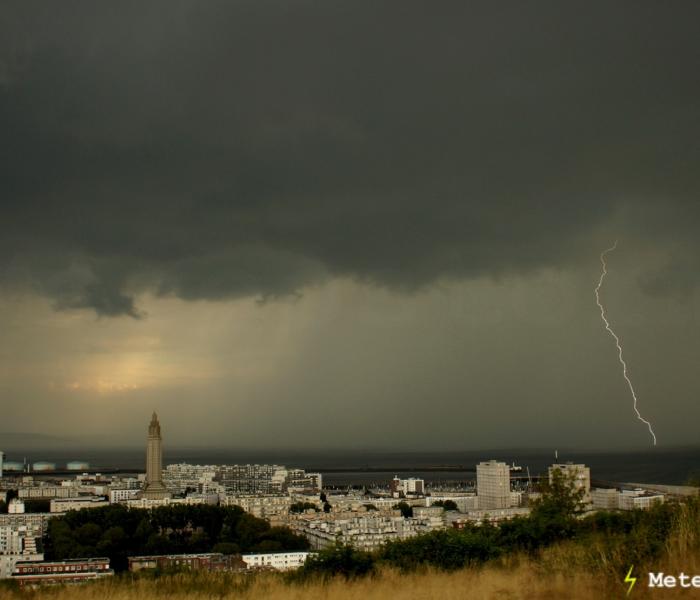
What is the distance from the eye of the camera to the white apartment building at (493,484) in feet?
160

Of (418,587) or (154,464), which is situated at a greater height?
(418,587)

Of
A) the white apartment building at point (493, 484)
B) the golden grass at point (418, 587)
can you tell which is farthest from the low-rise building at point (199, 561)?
the white apartment building at point (493, 484)

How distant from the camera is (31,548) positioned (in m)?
27.7

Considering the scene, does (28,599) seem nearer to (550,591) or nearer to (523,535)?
(550,591)

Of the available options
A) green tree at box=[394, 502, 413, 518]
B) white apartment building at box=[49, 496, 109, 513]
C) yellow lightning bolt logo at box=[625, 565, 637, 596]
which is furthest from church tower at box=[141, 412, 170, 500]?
yellow lightning bolt logo at box=[625, 565, 637, 596]

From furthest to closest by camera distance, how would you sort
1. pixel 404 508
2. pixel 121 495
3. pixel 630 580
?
pixel 121 495
pixel 404 508
pixel 630 580

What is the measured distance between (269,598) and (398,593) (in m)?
0.92

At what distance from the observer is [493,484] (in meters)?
51.3

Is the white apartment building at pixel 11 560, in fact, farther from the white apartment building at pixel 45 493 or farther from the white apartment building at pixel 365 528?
the white apartment building at pixel 45 493

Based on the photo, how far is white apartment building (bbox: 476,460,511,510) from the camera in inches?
1923

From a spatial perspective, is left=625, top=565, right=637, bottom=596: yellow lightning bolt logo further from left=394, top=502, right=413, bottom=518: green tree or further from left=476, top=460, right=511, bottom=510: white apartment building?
left=476, top=460, right=511, bottom=510: white apartment building

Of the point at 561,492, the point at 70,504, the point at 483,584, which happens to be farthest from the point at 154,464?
the point at 483,584

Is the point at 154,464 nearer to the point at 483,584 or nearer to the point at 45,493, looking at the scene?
the point at 45,493

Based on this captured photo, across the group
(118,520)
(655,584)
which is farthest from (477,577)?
(118,520)
